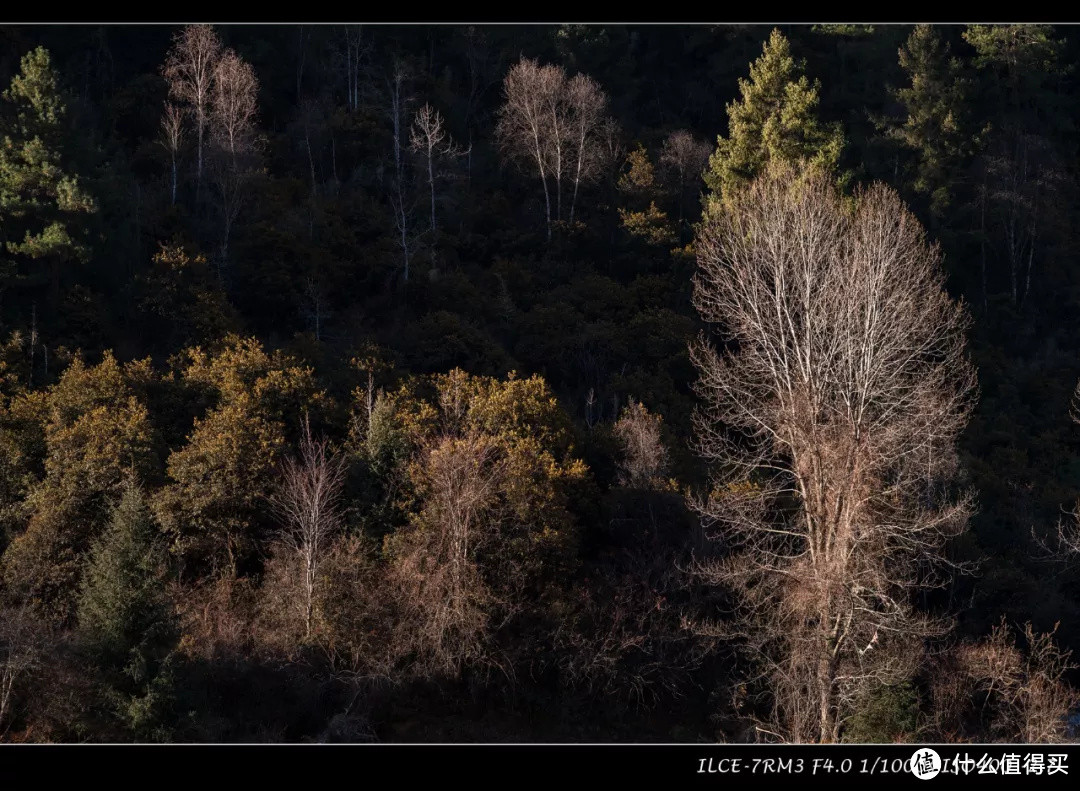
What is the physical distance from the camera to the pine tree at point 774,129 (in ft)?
128

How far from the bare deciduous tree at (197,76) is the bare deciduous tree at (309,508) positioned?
1419cm

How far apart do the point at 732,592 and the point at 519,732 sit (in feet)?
18.5

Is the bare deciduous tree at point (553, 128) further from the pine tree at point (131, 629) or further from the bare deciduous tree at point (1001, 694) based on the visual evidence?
the pine tree at point (131, 629)

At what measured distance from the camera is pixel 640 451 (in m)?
29.5

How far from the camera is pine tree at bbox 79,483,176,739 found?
71.7ft

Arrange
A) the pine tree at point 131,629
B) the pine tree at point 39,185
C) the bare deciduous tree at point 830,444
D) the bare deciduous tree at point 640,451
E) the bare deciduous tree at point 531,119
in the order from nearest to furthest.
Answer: the pine tree at point 131,629 → the bare deciduous tree at point 830,444 → the bare deciduous tree at point 640,451 → the pine tree at point 39,185 → the bare deciduous tree at point 531,119

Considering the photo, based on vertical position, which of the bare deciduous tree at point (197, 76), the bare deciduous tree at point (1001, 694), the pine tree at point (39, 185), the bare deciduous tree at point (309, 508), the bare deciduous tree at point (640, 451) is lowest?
the bare deciduous tree at point (1001, 694)

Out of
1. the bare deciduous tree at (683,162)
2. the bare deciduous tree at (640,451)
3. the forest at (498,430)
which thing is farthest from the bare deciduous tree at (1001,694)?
the bare deciduous tree at (683,162)

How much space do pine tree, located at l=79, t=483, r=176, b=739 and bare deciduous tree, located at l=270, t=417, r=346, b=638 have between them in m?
3.33

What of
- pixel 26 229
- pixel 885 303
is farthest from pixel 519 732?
pixel 26 229

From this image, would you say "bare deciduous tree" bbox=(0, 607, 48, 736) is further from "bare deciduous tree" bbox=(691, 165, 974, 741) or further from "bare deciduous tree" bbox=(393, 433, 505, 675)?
"bare deciduous tree" bbox=(691, 165, 974, 741)

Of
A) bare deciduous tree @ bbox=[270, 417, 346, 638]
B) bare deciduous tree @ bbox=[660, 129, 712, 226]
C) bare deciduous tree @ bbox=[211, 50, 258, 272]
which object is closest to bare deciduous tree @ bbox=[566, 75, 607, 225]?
bare deciduous tree @ bbox=[660, 129, 712, 226]

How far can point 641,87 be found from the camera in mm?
51750

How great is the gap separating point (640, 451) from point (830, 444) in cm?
616
